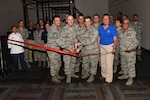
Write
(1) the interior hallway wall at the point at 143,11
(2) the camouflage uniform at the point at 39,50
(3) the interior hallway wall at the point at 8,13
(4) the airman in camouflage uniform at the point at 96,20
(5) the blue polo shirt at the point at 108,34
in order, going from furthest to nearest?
(3) the interior hallway wall at the point at 8,13
(1) the interior hallway wall at the point at 143,11
(2) the camouflage uniform at the point at 39,50
(4) the airman in camouflage uniform at the point at 96,20
(5) the blue polo shirt at the point at 108,34

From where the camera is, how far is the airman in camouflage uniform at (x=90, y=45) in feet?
11.4

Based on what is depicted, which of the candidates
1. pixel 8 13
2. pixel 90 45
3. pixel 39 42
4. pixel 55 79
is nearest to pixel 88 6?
pixel 8 13

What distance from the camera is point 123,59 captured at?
141 inches

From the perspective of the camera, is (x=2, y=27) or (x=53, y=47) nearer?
(x=53, y=47)

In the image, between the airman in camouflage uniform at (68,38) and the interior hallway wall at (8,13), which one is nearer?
the airman in camouflage uniform at (68,38)

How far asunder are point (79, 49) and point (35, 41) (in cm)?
188

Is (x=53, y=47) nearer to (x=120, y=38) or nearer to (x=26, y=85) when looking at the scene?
(x=26, y=85)

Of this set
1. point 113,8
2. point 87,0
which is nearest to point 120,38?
point 113,8

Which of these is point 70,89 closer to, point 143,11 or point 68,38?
point 68,38

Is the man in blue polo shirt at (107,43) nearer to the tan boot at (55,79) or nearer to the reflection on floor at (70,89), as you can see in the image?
the reflection on floor at (70,89)

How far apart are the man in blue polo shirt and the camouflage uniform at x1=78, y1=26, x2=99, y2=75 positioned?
0.11m

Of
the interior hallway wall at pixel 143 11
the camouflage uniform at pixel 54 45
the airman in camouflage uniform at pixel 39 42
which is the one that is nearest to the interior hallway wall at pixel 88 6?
the interior hallway wall at pixel 143 11

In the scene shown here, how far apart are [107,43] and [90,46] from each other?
1.11ft

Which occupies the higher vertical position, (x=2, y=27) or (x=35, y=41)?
(x=2, y=27)
